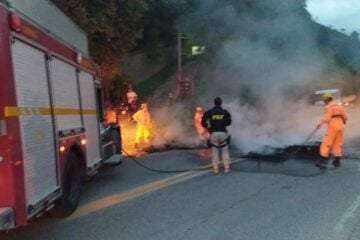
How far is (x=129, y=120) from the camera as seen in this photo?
21969mm

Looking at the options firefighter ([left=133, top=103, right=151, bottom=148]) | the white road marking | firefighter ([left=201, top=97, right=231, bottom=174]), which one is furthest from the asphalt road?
firefighter ([left=133, top=103, right=151, bottom=148])

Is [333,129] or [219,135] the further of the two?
[333,129]

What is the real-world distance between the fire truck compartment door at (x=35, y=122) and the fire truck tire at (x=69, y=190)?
0.47 meters

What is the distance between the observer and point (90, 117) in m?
8.35

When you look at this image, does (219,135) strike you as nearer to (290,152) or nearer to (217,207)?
(290,152)

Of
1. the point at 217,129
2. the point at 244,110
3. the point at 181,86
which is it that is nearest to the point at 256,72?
the point at 244,110

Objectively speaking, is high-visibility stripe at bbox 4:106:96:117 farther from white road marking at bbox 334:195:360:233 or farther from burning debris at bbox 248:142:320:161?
burning debris at bbox 248:142:320:161

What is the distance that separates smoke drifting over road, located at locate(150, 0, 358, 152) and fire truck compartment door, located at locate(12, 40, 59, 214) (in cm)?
928

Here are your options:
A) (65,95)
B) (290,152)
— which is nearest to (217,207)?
(65,95)

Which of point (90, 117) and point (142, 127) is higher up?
point (90, 117)

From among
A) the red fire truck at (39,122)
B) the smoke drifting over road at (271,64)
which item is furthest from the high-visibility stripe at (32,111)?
the smoke drifting over road at (271,64)

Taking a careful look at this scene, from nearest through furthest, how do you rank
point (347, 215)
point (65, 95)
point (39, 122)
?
point (39, 122), point (347, 215), point (65, 95)

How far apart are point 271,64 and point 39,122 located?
12.6 meters

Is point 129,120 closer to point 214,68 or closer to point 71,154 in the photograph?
point 214,68
